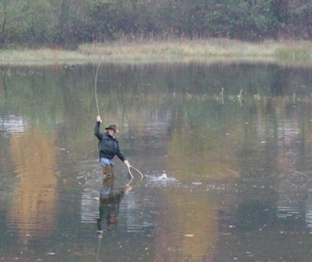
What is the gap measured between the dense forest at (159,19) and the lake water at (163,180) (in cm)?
3183

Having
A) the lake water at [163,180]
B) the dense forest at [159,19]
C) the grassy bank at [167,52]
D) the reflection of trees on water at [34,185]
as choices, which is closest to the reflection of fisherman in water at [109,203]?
the lake water at [163,180]

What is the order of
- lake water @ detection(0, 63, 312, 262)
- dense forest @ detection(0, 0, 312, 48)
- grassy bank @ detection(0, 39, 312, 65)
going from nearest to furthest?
lake water @ detection(0, 63, 312, 262) → grassy bank @ detection(0, 39, 312, 65) → dense forest @ detection(0, 0, 312, 48)

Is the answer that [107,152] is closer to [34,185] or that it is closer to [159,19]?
[34,185]

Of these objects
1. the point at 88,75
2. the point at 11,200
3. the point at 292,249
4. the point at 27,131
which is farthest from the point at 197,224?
the point at 88,75

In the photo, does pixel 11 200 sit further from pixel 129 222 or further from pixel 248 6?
pixel 248 6

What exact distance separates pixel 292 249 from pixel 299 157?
263 inches

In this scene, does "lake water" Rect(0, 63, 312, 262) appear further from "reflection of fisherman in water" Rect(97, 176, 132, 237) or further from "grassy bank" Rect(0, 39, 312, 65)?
"grassy bank" Rect(0, 39, 312, 65)

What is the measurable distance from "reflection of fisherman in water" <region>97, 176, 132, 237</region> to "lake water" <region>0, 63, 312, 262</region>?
0.03 meters

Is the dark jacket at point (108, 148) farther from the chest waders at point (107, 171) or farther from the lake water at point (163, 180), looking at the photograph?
the lake water at point (163, 180)

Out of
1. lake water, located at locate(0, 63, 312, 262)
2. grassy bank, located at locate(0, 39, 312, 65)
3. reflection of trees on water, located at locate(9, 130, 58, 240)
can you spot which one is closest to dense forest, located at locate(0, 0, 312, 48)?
grassy bank, located at locate(0, 39, 312, 65)

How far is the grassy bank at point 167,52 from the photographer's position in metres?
51.6

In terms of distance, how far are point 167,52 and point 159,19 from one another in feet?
36.1

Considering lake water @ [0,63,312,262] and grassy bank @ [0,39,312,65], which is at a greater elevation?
lake water @ [0,63,312,262]

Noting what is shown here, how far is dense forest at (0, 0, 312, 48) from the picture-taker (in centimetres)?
6206
